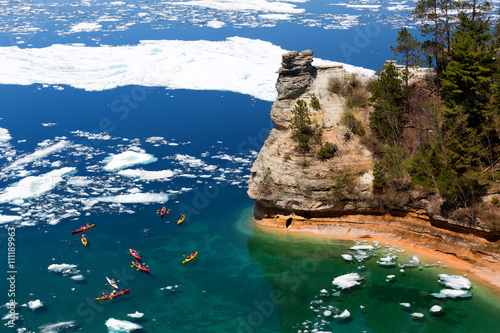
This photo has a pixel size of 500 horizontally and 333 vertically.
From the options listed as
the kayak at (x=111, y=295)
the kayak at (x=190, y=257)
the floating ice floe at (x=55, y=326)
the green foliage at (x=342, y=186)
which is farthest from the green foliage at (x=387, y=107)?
the floating ice floe at (x=55, y=326)

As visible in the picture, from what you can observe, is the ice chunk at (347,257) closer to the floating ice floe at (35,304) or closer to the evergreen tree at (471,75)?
the evergreen tree at (471,75)

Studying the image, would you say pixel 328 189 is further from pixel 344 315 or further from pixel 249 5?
pixel 249 5

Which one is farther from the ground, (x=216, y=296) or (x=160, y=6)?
(x=160, y=6)

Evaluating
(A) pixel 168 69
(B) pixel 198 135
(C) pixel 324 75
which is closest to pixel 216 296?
(C) pixel 324 75

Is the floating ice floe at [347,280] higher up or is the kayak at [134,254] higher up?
the floating ice floe at [347,280]

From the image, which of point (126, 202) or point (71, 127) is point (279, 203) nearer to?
point (126, 202)

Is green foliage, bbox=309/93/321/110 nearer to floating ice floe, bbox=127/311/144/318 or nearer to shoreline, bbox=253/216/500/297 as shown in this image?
shoreline, bbox=253/216/500/297
